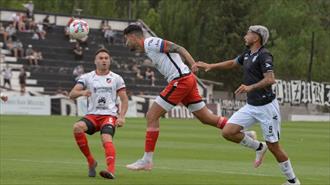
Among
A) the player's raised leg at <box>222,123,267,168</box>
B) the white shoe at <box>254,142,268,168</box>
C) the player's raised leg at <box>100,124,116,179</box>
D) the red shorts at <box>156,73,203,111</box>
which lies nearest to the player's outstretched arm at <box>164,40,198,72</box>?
the red shorts at <box>156,73,203,111</box>

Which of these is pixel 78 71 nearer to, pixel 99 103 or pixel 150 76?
Answer: pixel 150 76

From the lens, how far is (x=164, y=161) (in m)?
20.1

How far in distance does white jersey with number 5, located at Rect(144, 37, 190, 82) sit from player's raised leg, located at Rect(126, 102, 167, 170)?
0.64 m

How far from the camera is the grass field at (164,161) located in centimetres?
1559

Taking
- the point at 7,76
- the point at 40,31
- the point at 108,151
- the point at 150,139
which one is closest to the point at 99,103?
the point at 108,151

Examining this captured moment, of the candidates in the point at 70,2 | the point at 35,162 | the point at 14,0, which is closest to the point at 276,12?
the point at 70,2

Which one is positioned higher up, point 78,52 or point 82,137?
point 82,137

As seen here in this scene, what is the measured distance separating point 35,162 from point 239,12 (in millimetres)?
64269

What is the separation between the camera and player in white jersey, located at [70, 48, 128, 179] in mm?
15758

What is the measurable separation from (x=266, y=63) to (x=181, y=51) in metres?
1.93

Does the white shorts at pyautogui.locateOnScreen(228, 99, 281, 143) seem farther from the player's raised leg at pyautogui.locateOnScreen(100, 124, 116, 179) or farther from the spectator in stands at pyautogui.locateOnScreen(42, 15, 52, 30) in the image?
the spectator in stands at pyautogui.locateOnScreen(42, 15, 52, 30)

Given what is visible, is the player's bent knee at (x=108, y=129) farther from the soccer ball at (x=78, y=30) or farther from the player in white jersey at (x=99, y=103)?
the soccer ball at (x=78, y=30)

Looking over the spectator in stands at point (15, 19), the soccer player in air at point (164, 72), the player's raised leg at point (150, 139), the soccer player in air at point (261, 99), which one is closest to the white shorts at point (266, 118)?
the soccer player in air at point (261, 99)

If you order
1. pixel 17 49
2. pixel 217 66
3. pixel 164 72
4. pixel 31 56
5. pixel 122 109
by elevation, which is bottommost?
pixel 31 56
